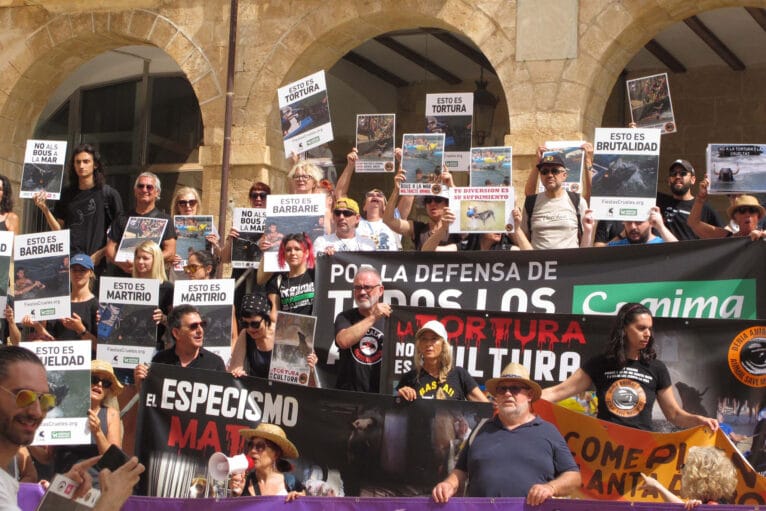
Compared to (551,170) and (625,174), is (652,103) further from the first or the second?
(551,170)

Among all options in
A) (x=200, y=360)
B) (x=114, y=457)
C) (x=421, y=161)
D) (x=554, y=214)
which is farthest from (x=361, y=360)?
(x=114, y=457)

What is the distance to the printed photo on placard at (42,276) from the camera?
9.46m

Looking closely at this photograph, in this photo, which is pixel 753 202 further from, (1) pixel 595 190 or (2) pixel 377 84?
(2) pixel 377 84

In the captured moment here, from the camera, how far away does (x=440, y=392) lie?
7652mm

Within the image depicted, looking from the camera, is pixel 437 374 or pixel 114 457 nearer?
pixel 114 457

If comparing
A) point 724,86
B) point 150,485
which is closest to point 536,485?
point 150,485

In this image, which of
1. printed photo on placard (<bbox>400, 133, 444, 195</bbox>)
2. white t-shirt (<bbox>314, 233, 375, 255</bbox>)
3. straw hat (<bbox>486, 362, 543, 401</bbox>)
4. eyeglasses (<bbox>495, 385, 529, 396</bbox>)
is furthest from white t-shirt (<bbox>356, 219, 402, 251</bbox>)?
eyeglasses (<bbox>495, 385, 529, 396</bbox>)

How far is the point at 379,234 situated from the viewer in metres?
10.2

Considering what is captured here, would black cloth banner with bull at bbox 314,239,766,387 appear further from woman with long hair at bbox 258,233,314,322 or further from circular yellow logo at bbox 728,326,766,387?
circular yellow logo at bbox 728,326,766,387

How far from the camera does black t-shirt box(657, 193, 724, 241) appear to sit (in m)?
9.73

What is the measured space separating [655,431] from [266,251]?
3.59 m

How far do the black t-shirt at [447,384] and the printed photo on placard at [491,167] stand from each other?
246cm

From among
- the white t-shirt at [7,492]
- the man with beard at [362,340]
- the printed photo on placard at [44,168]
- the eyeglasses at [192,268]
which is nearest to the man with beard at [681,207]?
the man with beard at [362,340]

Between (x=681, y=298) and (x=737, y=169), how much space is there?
4.77ft
